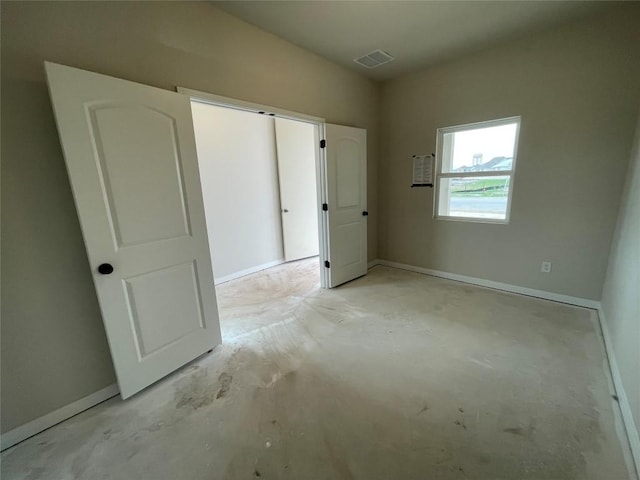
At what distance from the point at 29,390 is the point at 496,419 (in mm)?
2617

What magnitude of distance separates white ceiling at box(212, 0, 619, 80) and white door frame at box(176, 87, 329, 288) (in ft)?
2.13

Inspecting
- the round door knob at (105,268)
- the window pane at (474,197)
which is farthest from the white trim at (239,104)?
the window pane at (474,197)

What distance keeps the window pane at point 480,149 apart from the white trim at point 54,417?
12.9 ft

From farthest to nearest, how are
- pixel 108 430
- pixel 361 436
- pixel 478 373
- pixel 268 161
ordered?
pixel 268 161
pixel 478 373
pixel 108 430
pixel 361 436

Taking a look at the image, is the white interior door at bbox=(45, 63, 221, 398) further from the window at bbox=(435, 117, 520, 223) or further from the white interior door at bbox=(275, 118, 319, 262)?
the window at bbox=(435, 117, 520, 223)

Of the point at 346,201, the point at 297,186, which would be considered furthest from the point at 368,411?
the point at 297,186

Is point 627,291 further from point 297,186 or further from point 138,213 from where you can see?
point 297,186

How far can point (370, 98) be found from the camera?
3559mm

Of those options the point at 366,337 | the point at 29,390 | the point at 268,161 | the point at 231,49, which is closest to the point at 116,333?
the point at 29,390

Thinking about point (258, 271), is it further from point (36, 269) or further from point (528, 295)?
point (528, 295)

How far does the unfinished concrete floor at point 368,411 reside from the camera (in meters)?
1.26

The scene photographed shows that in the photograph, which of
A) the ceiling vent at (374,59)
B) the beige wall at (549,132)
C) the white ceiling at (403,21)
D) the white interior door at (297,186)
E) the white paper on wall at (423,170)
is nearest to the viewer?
the white ceiling at (403,21)

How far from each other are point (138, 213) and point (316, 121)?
2.02 meters

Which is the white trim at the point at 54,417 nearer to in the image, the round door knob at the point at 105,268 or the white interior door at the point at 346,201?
the round door knob at the point at 105,268
